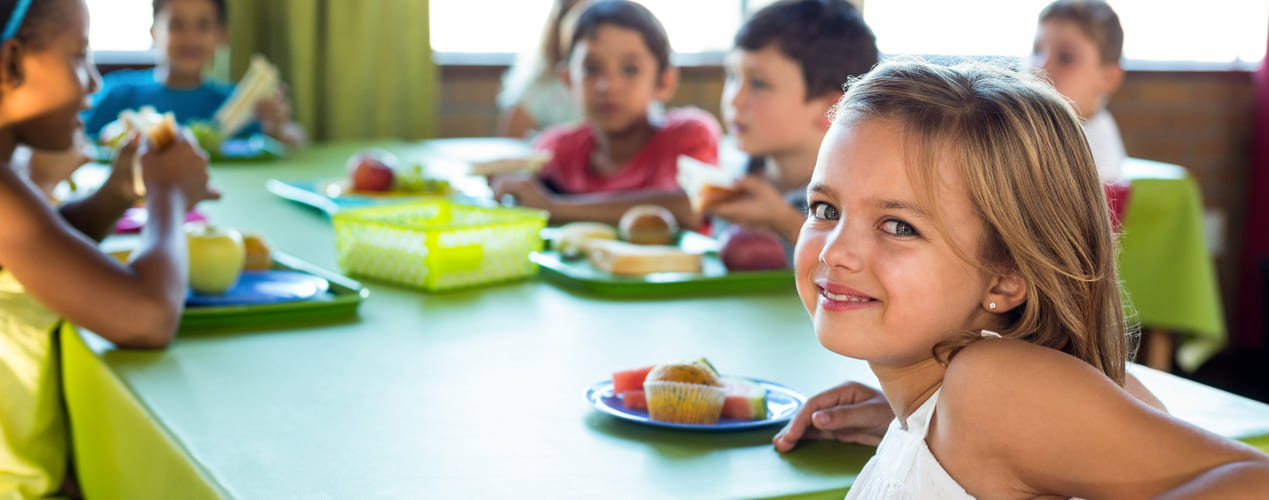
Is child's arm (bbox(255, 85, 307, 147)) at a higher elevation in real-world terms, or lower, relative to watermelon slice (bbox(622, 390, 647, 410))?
lower

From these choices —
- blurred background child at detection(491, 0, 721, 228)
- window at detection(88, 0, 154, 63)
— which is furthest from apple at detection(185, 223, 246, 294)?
window at detection(88, 0, 154, 63)

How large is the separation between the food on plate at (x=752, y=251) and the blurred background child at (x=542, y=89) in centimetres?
238

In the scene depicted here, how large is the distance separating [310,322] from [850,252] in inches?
31.0

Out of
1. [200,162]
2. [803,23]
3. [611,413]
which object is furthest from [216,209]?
[611,413]

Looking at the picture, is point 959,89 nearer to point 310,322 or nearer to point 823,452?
point 823,452

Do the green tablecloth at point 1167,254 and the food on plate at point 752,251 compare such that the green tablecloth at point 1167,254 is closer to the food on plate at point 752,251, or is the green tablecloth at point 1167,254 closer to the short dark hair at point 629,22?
the short dark hair at point 629,22

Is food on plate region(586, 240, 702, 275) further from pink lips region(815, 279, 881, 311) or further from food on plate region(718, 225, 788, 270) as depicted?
pink lips region(815, 279, 881, 311)

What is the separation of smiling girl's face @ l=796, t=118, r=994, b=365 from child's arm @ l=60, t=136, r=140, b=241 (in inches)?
49.2

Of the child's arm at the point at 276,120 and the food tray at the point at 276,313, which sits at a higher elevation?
the food tray at the point at 276,313

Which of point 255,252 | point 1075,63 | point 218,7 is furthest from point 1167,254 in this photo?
point 218,7

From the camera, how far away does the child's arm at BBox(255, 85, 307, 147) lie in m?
3.36

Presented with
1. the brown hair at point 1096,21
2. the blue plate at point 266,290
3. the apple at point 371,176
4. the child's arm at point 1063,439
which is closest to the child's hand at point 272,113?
the apple at point 371,176

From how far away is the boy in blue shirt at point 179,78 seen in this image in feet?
11.4

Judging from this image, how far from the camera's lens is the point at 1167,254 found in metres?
3.12
